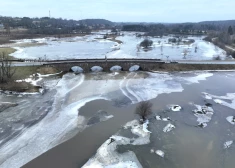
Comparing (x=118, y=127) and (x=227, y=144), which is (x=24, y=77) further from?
(x=227, y=144)

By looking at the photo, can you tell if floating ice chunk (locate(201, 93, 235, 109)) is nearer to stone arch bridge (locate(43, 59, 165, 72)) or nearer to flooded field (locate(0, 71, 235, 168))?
flooded field (locate(0, 71, 235, 168))

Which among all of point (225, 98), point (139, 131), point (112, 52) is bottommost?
point (139, 131)

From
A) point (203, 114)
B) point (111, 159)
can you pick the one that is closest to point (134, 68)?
point (203, 114)

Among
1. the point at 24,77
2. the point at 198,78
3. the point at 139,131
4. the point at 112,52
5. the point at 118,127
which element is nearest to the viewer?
the point at 139,131

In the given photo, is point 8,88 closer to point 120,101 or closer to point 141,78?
point 120,101

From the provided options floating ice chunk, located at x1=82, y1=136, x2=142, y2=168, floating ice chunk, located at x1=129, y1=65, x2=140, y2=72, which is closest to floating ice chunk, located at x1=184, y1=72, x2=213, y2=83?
floating ice chunk, located at x1=129, y1=65, x2=140, y2=72
